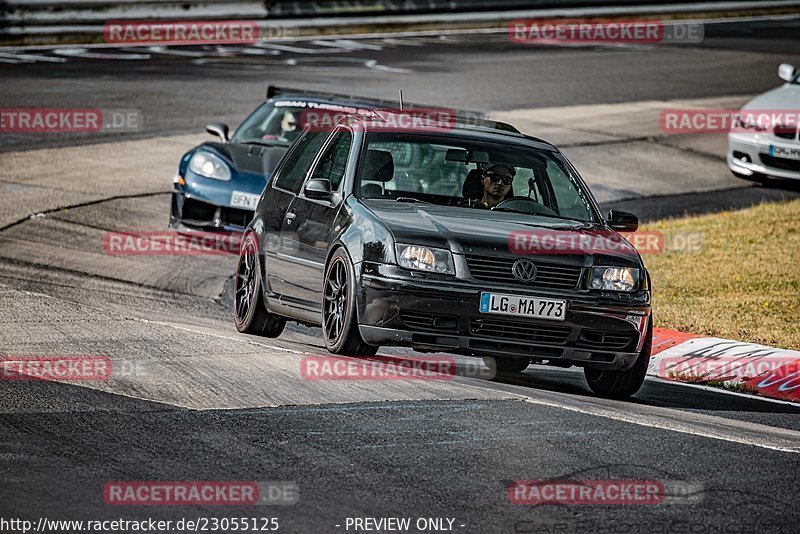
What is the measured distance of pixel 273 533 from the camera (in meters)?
5.49

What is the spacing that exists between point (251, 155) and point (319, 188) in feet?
18.3

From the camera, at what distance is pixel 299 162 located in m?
10.4

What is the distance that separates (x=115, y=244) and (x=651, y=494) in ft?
28.6

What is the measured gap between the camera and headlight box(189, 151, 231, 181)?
46.9 feet

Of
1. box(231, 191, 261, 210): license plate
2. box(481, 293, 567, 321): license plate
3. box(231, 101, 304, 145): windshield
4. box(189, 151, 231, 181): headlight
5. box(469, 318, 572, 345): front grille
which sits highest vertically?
box(481, 293, 567, 321): license plate

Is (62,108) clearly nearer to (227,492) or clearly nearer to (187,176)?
(187,176)

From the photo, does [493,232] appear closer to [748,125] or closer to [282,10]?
[748,125]

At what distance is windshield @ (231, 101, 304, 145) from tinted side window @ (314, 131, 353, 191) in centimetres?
522

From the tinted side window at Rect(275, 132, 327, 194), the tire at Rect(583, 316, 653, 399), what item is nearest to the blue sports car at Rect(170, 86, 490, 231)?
the tinted side window at Rect(275, 132, 327, 194)

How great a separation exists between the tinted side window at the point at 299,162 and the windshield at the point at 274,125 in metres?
4.55

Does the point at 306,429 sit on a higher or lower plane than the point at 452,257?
lower

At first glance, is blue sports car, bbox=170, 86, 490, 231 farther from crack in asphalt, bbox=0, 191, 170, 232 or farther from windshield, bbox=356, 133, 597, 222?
windshield, bbox=356, 133, 597, 222

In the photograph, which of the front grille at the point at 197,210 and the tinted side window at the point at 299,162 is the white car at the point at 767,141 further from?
the tinted side window at the point at 299,162

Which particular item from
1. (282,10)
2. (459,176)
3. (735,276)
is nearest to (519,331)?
(459,176)
